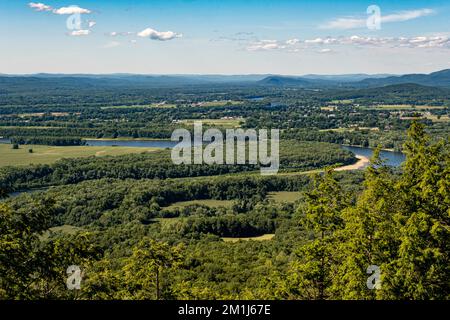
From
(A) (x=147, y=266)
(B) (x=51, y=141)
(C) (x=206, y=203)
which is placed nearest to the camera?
(A) (x=147, y=266)

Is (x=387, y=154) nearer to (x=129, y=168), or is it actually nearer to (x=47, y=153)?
(x=129, y=168)

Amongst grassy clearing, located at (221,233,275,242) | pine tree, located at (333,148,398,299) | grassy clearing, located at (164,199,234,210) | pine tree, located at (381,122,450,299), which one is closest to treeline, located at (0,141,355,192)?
grassy clearing, located at (164,199,234,210)

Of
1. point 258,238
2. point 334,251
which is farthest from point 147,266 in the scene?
point 258,238

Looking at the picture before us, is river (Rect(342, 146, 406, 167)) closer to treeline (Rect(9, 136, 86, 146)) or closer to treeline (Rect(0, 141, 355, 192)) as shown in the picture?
treeline (Rect(0, 141, 355, 192))

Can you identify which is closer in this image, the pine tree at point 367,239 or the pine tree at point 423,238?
the pine tree at point 423,238

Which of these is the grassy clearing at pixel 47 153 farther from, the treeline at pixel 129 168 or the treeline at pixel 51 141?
the treeline at pixel 129 168

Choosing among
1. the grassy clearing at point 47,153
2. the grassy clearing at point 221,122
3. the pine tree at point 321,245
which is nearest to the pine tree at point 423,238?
the pine tree at point 321,245
